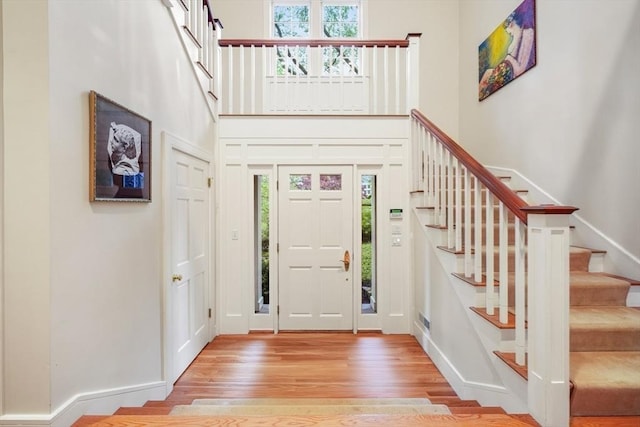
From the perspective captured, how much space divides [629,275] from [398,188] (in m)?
2.11

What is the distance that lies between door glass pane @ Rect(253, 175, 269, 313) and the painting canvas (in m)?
2.88

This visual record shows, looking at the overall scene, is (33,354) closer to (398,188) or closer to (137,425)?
(137,425)

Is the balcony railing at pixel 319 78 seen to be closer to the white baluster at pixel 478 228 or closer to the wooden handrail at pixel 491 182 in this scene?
the wooden handrail at pixel 491 182

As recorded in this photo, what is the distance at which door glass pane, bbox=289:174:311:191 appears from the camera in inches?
156

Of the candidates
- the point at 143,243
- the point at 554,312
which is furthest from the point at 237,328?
the point at 554,312

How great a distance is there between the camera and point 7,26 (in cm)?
148

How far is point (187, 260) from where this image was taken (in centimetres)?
306

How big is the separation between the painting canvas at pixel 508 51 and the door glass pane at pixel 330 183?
2.12 m

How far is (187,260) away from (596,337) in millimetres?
2967

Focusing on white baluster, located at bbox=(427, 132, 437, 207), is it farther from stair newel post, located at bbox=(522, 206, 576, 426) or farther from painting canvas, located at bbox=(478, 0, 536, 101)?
stair newel post, located at bbox=(522, 206, 576, 426)

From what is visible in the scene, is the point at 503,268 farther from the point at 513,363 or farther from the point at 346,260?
the point at 346,260

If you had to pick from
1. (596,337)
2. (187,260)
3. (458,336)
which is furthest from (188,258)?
(596,337)

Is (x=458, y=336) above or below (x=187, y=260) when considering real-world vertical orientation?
below

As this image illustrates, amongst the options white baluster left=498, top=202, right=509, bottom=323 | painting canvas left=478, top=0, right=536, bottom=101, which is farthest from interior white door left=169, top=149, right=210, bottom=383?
painting canvas left=478, top=0, right=536, bottom=101
